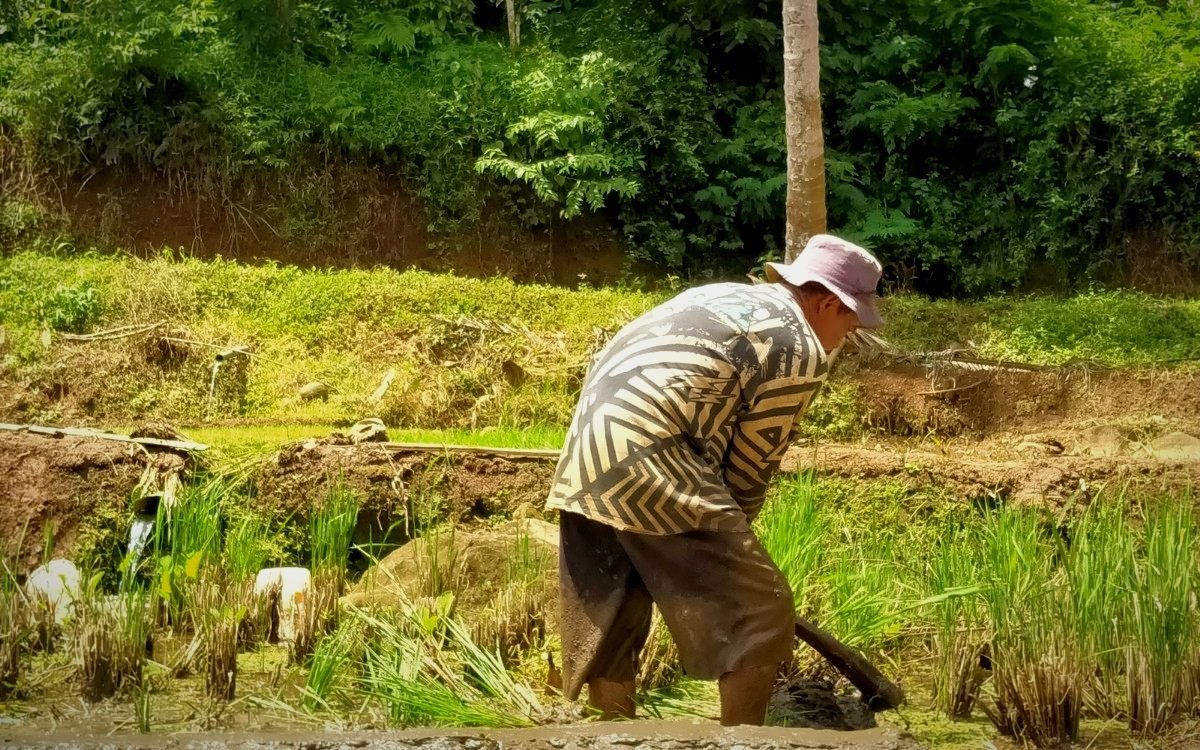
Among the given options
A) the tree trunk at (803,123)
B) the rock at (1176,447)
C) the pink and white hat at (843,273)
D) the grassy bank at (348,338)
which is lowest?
the rock at (1176,447)

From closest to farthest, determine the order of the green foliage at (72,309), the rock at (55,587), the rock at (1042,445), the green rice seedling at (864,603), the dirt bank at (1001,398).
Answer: the green rice seedling at (864,603), the rock at (55,587), the rock at (1042,445), the dirt bank at (1001,398), the green foliage at (72,309)

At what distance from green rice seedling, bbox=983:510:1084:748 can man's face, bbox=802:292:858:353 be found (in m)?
1.01

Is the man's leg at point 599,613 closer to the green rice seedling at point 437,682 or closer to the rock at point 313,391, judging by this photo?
the green rice seedling at point 437,682

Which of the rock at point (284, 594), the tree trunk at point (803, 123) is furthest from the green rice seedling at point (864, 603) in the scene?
the tree trunk at point (803, 123)

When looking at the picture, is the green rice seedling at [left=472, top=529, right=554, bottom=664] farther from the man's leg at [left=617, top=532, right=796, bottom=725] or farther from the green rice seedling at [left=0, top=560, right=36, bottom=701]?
the green rice seedling at [left=0, top=560, right=36, bottom=701]

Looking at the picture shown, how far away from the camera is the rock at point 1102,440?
7.14 m

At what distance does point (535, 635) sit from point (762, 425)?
1.62 meters

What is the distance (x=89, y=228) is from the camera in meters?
11.5

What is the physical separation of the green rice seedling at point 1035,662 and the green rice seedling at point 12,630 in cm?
302

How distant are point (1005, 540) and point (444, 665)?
78.7 inches

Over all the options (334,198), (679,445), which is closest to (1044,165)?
(334,198)

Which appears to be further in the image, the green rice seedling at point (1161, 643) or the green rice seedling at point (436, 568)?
the green rice seedling at point (436, 568)

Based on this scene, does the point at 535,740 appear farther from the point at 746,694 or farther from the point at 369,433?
the point at 369,433

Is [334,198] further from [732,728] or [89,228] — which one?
[732,728]
